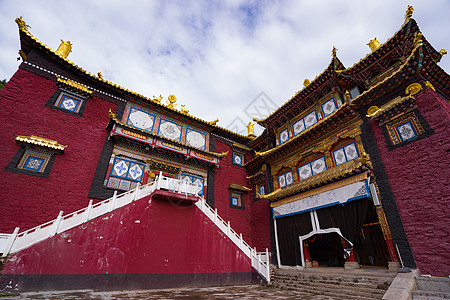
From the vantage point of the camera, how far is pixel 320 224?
1056 cm

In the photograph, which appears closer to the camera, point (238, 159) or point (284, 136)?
point (284, 136)

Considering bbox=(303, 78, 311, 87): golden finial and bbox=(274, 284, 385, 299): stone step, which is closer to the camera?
bbox=(274, 284, 385, 299): stone step

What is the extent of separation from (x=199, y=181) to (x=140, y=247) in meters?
6.49

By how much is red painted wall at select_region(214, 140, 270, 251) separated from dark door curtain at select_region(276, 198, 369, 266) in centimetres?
169

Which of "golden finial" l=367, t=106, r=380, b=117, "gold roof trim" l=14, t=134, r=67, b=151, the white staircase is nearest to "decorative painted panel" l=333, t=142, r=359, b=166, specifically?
"golden finial" l=367, t=106, r=380, b=117

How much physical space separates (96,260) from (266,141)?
1352 centimetres

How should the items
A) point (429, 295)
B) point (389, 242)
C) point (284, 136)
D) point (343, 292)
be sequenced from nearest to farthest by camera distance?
point (429, 295)
point (343, 292)
point (389, 242)
point (284, 136)

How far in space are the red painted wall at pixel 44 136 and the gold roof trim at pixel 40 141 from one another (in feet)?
0.93

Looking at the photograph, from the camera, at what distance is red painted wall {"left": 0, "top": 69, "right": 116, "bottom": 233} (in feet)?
27.8

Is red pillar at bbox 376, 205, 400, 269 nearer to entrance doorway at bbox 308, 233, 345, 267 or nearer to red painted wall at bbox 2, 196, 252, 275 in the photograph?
entrance doorway at bbox 308, 233, 345, 267

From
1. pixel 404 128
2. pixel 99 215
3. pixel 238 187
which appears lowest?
pixel 99 215

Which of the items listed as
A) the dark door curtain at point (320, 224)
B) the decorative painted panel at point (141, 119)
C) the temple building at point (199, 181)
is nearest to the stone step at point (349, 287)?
the temple building at point (199, 181)

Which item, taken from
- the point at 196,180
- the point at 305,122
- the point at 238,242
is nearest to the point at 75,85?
the point at 196,180

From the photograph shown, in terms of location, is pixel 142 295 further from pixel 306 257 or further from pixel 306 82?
pixel 306 82
